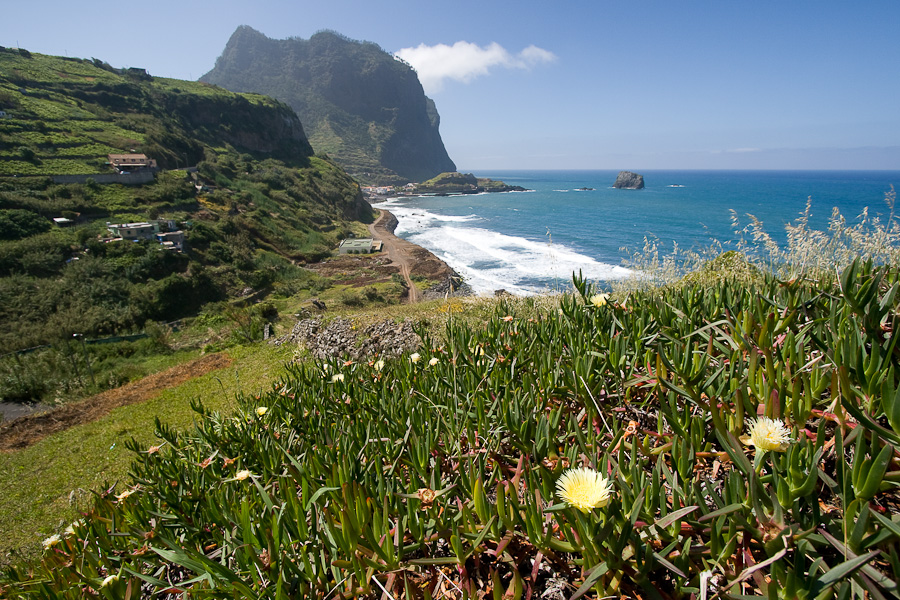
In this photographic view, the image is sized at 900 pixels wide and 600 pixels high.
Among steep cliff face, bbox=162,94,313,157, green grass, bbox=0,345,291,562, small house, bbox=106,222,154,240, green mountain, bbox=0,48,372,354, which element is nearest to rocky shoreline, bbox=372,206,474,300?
green mountain, bbox=0,48,372,354

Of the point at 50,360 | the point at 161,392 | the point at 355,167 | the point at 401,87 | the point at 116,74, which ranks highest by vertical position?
the point at 401,87

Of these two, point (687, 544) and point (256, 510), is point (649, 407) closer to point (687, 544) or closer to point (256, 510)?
Answer: point (687, 544)

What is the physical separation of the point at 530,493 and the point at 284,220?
56.0 m

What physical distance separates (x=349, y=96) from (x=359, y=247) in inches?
5931

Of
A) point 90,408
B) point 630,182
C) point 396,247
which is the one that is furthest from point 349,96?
point 90,408

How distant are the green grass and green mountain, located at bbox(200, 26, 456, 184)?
136 metres

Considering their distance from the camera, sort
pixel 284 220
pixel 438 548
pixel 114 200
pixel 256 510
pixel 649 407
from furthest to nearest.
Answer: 1. pixel 284 220
2. pixel 114 200
3. pixel 649 407
4. pixel 256 510
5. pixel 438 548

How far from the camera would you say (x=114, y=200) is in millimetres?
39781

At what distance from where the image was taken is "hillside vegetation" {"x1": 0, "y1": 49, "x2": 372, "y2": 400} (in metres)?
25.8

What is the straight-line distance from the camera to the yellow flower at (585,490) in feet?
3.06

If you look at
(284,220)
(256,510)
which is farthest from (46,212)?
(256,510)

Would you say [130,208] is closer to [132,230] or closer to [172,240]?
[132,230]

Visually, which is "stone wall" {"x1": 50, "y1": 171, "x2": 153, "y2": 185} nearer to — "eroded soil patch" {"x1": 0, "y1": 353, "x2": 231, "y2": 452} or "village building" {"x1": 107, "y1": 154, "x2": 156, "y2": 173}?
"village building" {"x1": 107, "y1": 154, "x2": 156, "y2": 173}

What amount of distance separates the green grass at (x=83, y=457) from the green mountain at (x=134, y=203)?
62.9ft
